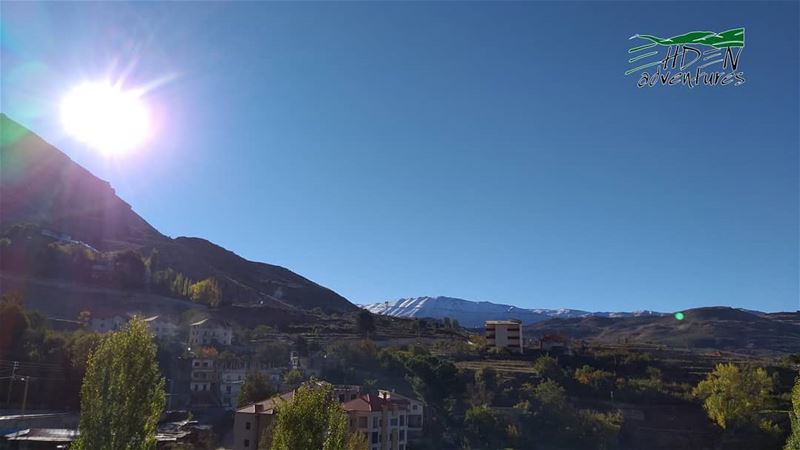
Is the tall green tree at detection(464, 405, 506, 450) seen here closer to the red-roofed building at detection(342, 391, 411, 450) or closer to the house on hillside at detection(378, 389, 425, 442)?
the house on hillside at detection(378, 389, 425, 442)

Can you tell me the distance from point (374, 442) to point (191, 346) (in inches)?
1529

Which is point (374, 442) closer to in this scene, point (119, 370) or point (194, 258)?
point (119, 370)

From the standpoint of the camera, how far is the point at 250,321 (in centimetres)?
10481

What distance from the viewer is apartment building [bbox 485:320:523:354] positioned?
89875 mm

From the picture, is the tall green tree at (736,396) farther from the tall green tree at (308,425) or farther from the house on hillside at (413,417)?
the tall green tree at (308,425)

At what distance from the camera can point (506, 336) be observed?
9119 cm

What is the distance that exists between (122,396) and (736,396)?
58493 mm

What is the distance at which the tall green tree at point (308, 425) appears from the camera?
14961 mm

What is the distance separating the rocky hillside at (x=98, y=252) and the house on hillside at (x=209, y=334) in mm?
27358

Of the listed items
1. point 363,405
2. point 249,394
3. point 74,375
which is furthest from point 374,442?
point 74,375

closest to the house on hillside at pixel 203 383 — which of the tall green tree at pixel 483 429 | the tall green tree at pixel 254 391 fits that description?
the tall green tree at pixel 254 391

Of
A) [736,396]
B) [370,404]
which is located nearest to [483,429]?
[370,404]

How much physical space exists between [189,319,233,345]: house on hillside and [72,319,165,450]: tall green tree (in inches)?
2568

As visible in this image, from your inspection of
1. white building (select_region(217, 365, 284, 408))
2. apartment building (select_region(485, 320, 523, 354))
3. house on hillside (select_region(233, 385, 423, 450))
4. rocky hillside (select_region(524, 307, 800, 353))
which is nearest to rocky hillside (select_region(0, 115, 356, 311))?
white building (select_region(217, 365, 284, 408))
